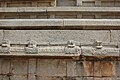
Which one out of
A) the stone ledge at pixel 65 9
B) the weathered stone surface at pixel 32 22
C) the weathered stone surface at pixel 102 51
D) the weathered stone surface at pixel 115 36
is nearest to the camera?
the weathered stone surface at pixel 102 51

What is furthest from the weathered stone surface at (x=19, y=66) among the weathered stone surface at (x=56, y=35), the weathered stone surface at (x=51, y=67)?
the weathered stone surface at (x=56, y=35)

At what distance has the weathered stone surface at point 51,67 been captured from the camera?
550cm

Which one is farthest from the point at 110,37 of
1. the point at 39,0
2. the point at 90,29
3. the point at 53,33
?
the point at 39,0

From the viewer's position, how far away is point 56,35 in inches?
223

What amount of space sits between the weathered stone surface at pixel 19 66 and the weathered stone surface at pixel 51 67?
336mm

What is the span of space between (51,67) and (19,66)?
32.4 inches

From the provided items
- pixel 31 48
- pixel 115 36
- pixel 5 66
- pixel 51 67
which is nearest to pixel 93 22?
pixel 115 36

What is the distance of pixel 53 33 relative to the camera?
5684 mm

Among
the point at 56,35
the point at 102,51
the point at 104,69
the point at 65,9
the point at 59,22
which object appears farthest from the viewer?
the point at 65,9

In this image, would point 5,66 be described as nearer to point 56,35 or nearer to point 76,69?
point 56,35

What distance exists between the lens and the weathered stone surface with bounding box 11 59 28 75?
5570 mm

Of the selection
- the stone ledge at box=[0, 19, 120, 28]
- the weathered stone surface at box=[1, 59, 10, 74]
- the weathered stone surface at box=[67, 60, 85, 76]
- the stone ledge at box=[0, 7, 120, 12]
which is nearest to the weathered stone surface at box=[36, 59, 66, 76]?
the weathered stone surface at box=[67, 60, 85, 76]

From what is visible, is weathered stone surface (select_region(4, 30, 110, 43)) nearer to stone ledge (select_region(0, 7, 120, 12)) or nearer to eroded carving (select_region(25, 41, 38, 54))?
eroded carving (select_region(25, 41, 38, 54))

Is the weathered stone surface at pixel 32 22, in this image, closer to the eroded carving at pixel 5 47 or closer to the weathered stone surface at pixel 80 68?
the eroded carving at pixel 5 47
